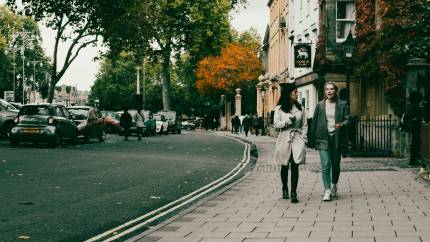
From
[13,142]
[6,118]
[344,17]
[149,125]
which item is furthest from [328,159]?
[149,125]

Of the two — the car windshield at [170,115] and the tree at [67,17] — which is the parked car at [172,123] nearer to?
the car windshield at [170,115]

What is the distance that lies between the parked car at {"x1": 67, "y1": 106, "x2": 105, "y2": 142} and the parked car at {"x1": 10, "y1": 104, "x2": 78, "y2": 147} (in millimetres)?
4075

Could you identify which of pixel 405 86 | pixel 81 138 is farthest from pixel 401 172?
pixel 81 138

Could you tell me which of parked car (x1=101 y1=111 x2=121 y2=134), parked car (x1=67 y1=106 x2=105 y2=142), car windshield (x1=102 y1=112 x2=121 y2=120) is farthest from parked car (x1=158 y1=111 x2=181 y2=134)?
parked car (x1=67 y1=106 x2=105 y2=142)

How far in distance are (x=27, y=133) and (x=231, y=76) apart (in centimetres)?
4980

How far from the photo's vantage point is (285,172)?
444 inches

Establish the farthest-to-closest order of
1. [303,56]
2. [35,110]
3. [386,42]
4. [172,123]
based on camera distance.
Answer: [172,123]
[303,56]
[35,110]
[386,42]

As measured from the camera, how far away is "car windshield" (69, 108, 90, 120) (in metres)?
31.5

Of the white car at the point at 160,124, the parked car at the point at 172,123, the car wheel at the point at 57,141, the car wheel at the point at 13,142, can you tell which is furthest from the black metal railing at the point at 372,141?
the parked car at the point at 172,123

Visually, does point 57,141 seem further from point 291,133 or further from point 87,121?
point 291,133

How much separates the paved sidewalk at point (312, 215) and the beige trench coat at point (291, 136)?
0.69 metres

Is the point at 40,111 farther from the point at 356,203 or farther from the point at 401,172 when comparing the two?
the point at 356,203

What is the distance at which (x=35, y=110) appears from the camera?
85.7 ft

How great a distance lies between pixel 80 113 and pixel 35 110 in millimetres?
5608
